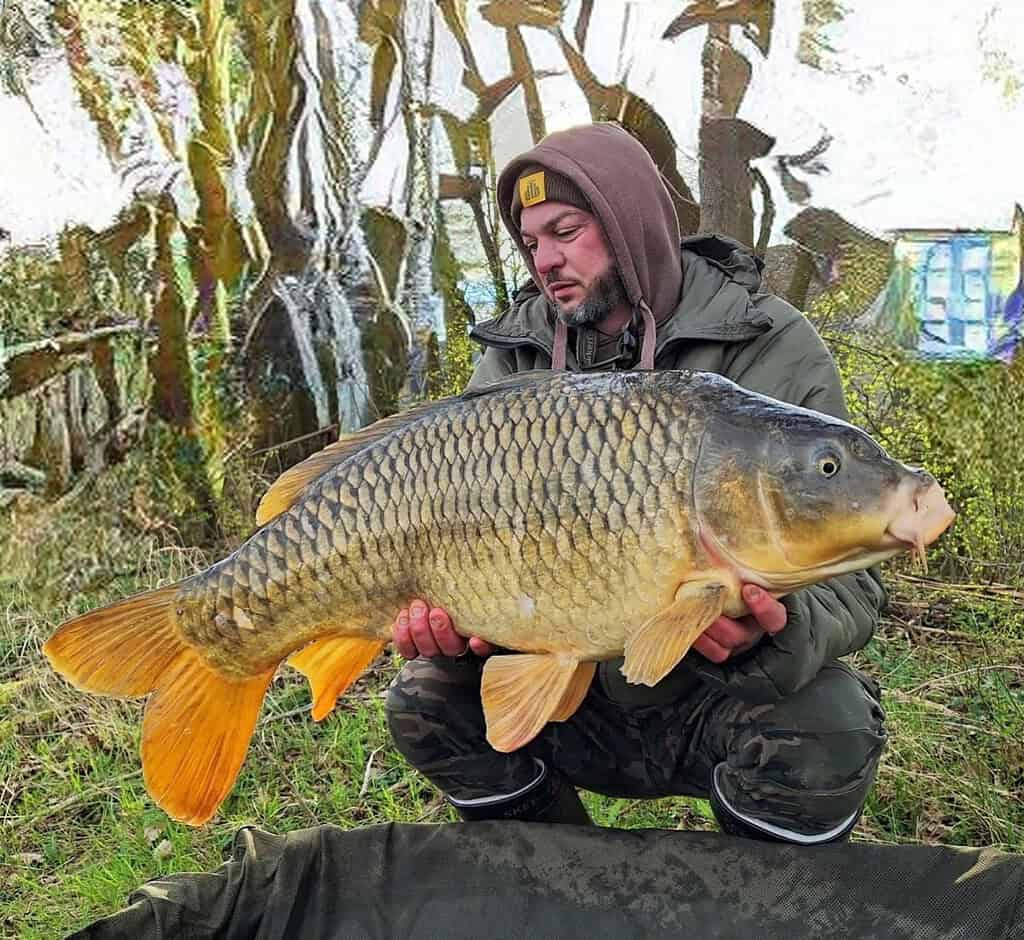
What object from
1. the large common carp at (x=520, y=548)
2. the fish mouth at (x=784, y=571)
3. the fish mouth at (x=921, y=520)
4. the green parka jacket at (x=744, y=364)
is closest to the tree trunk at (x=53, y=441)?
the green parka jacket at (x=744, y=364)

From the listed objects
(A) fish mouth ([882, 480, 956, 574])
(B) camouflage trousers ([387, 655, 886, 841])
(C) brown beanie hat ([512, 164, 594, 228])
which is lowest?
(B) camouflage trousers ([387, 655, 886, 841])

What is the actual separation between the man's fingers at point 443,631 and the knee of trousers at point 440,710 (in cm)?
22

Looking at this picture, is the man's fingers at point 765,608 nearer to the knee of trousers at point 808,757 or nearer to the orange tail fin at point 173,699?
the knee of trousers at point 808,757

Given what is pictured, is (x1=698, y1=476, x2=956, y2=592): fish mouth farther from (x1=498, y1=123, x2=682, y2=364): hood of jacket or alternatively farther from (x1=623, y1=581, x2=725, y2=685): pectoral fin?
(x1=498, y1=123, x2=682, y2=364): hood of jacket

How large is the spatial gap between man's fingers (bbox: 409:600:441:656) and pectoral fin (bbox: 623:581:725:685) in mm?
257

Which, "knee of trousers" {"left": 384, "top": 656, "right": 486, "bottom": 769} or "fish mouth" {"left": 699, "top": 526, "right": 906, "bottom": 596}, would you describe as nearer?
"fish mouth" {"left": 699, "top": 526, "right": 906, "bottom": 596}

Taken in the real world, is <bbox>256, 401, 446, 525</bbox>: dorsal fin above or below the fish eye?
below

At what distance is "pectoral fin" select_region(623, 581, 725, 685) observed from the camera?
1056mm

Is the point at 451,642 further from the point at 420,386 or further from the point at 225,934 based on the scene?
the point at 420,386

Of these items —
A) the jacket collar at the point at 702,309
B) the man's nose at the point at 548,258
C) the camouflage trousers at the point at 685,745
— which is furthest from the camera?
the man's nose at the point at 548,258

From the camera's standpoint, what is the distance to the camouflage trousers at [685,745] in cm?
133

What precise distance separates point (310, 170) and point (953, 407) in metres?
2.12

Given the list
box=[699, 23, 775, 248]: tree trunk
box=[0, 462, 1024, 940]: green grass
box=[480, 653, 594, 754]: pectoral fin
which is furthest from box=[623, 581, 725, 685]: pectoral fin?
box=[699, 23, 775, 248]: tree trunk

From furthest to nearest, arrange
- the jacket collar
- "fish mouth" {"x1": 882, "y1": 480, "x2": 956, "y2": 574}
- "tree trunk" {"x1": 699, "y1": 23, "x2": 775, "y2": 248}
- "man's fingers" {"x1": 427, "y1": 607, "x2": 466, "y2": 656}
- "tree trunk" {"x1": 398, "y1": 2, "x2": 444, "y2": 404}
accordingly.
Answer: "tree trunk" {"x1": 398, "y1": 2, "x2": 444, "y2": 404} → "tree trunk" {"x1": 699, "y1": 23, "x2": 775, "y2": 248} → the jacket collar → "man's fingers" {"x1": 427, "y1": 607, "x2": 466, "y2": 656} → "fish mouth" {"x1": 882, "y1": 480, "x2": 956, "y2": 574}
